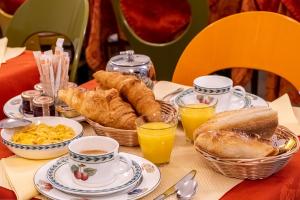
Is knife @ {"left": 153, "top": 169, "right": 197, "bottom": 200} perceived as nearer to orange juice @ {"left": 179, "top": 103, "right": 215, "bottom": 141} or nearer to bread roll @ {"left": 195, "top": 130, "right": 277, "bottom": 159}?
bread roll @ {"left": 195, "top": 130, "right": 277, "bottom": 159}

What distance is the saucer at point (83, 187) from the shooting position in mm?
951

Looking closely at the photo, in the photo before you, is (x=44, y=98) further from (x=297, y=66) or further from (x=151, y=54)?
(x=151, y=54)

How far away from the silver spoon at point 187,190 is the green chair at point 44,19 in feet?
3.83

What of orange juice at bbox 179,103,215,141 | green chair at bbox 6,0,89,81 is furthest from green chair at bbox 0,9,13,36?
orange juice at bbox 179,103,215,141

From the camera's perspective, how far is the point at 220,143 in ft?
3.29

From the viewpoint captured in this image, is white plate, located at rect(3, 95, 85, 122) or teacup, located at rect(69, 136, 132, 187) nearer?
teacup, located at rect(69, 136, 132, 187)

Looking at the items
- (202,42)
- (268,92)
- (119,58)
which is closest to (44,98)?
(119,58)

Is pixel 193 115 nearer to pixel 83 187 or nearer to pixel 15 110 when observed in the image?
pixel 83 187

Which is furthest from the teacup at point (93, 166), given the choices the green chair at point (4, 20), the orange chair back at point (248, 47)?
the green chair at point (4, 20)

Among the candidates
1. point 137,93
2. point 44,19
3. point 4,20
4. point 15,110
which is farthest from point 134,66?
point 4,20

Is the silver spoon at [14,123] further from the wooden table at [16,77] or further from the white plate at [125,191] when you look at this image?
the wooden table at [16,77]

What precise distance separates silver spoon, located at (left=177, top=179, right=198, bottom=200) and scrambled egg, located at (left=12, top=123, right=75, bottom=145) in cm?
30

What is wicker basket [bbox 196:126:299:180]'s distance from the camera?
988 mm

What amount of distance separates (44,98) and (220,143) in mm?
473
